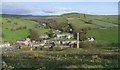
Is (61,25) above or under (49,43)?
above

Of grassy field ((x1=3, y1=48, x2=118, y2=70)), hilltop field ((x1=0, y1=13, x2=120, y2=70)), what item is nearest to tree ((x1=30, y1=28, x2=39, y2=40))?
hilltop field ((x1=0, y1=13, x2=120, y2=70))

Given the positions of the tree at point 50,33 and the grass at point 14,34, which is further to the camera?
the tree at point 50,33

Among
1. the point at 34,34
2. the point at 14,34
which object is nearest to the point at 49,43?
the point at 34,34

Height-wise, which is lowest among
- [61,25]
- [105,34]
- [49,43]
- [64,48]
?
[64,48]

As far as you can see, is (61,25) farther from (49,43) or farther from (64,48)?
(64,48)

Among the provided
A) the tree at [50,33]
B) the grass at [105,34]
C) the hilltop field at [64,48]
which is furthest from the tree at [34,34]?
the grass at [105,34]

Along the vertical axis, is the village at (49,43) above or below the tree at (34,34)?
below

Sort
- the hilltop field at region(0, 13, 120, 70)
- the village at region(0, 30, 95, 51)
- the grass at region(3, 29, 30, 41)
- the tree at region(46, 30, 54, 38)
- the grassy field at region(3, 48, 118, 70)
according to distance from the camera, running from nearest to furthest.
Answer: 1. the grassy field at region(3, 48, 118, 70)
2. the hilltop field at region(0, 13, 120, 70)
3. the village at region(0, 30, 95, 51)
4. the grass at region(3, 29, 30, 41)
5. the tree at region(46, 30, 54, 38)

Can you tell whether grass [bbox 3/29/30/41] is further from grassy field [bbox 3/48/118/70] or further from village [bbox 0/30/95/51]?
grassy field [bbox 3/48/118/70]

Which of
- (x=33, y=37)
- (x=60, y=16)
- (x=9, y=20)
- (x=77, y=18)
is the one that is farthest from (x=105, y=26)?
(x=9, y=20)

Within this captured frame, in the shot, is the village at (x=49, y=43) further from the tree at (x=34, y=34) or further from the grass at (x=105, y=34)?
the grass at (x=105, y=34)

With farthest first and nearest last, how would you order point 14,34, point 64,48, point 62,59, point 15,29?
point 15,29
point 14,34
point 64,48
point 62,59

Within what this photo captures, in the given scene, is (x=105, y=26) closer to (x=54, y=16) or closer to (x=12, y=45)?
(x=54, y=16)
